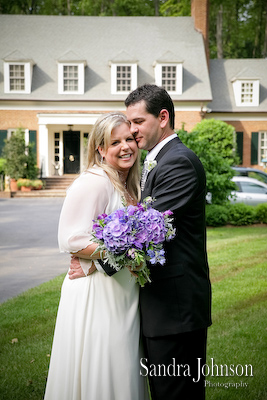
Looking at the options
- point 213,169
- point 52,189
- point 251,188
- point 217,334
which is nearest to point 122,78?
point 52,189

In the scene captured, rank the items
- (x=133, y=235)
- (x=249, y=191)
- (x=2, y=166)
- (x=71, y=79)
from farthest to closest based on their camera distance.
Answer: (x=71, y=79) < (x=2, y=166) < (x=249, y=191) < (x=133, y=235)

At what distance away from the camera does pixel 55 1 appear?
131ft

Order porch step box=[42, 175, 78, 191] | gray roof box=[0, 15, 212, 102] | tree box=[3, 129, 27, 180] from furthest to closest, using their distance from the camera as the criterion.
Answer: gray roof box=[0, 15, 212, 102] → porch step box=[42, 175, 78, 191] → tree box=[3, 129, 27, 180]

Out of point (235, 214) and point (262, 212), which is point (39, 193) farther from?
point (262, 212)

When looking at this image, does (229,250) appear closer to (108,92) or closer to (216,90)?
(108,92)

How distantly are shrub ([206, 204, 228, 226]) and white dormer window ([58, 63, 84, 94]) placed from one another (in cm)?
1524

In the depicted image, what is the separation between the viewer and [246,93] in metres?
29.1

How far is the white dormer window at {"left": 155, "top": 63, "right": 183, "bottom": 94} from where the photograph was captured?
27.0 meters

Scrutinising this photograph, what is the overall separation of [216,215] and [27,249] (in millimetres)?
6112

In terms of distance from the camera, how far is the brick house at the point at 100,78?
2669 centimetres

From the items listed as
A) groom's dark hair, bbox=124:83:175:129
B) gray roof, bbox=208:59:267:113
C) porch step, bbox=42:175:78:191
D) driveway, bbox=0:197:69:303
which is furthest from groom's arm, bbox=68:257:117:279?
gray roof, bbox=208:59:267:113

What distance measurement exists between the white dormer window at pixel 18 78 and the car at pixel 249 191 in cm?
1525

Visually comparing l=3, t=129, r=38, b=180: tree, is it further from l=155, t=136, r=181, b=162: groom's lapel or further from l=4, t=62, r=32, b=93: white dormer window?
l=155, t=136, r=181, b=162: groom's lapel

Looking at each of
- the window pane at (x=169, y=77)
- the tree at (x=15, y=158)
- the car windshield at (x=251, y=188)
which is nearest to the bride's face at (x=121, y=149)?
the car windshield at (x=251, y=188)
